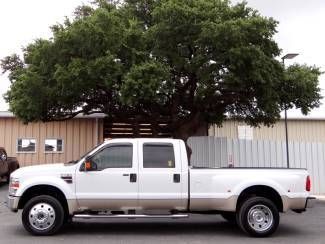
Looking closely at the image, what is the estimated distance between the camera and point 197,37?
1641cm

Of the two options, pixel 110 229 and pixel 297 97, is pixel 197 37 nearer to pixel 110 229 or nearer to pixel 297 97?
pixel 297 97

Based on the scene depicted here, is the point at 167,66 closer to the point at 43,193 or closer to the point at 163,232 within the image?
the point at 163,232

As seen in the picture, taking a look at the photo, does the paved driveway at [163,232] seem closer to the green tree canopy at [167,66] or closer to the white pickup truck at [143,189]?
the white pickup truck at [143,189]

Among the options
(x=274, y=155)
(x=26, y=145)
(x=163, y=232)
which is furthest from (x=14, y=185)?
(x=26, y=145)

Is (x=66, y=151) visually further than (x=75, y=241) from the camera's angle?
Yes

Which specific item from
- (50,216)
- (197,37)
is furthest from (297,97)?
(50,216)

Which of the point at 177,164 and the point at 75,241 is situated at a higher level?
the point at 177,164

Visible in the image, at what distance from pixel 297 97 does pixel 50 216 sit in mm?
11340

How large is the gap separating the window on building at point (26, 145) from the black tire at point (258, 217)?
16133mm

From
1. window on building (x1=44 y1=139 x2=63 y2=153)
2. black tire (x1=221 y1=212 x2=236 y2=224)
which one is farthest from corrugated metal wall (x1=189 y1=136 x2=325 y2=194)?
black tire (x1=221 y1=212 x2=236 y2=224)

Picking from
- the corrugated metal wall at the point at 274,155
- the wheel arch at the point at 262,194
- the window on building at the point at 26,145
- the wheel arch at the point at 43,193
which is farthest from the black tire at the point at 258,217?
the window on building at the point at 26,145

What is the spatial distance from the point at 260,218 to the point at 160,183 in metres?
2.26

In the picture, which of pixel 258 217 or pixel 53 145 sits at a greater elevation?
pixel 53 145

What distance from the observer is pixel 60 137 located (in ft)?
81.2
